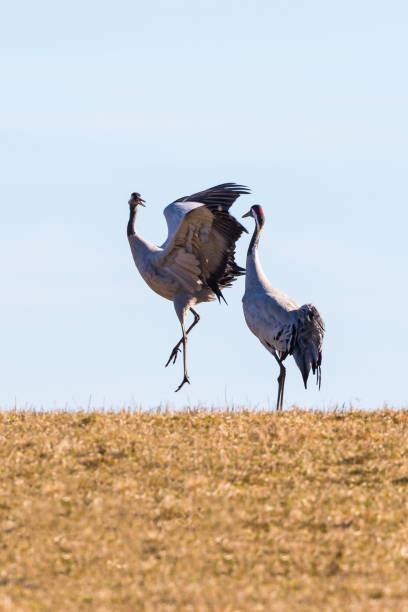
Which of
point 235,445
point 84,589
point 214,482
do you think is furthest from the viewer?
point 235,445

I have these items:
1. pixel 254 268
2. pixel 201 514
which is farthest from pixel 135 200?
pixel 201 514

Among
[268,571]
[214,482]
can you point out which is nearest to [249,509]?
[214,482]

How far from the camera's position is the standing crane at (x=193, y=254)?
19.4 m

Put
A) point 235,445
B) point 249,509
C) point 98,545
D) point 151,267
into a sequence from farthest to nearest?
point 151,267 < point 235,445 < point 249,509 < point 98,545

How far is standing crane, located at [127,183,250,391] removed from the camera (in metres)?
19.4

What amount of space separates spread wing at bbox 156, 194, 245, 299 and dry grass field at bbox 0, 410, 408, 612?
16.6 ft

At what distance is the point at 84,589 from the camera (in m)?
9.34

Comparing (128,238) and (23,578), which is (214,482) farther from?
(128,238)

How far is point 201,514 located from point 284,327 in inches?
282

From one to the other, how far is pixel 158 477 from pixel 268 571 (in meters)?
2.66

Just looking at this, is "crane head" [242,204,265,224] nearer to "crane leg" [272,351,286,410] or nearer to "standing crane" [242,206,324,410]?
"standing crane" [242,206,324,410]

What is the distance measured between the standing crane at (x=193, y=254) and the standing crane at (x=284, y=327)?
140 centimetres

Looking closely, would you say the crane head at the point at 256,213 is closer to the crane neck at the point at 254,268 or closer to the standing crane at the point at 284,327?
the crane neck at the point at 254,268

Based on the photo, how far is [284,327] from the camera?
707 inches
